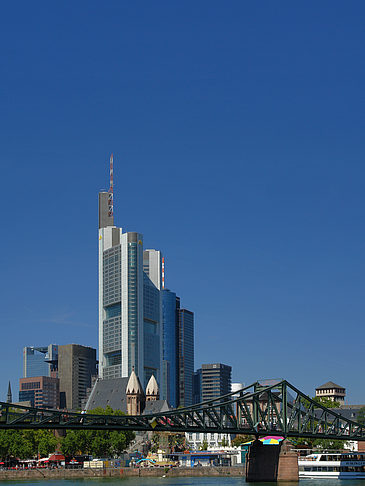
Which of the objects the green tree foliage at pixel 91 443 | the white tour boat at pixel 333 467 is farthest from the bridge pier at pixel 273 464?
the green tree foliage at pixel 91 443

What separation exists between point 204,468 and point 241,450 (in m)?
20.7

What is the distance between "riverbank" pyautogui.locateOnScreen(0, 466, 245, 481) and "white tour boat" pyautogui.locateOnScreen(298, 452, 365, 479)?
692 inches

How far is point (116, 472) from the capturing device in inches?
6201

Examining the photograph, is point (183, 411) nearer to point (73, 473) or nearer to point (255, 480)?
point (255, 480)

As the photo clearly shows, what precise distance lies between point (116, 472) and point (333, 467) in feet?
148

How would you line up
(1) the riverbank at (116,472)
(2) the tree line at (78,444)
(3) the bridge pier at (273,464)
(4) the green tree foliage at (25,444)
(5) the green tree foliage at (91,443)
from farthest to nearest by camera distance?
(5) the green tree foliage at (91,443)
(4) the green tree foliage at (25,444)
(2) the tree line at (78,444)
(1) the riverbank at (116,472)
(3) the bridge pier at (273,464)

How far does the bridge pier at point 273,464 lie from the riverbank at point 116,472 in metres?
37.9

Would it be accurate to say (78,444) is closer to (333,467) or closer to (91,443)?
(91,443)

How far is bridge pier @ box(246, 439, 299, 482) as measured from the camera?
111750 mm

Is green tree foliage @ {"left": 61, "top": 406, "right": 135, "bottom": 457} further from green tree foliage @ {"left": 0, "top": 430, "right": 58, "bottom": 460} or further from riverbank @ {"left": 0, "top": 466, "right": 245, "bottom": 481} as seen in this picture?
riverbank @ {"left": 0, "top": 466, "right": 245, "bottom": 481}

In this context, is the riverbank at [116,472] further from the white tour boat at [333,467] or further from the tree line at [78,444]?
the tree line at [78,444]

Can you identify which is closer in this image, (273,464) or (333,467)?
(273,464)

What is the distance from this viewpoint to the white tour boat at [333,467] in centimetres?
13075

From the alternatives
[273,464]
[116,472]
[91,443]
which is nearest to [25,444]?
[91,443]
